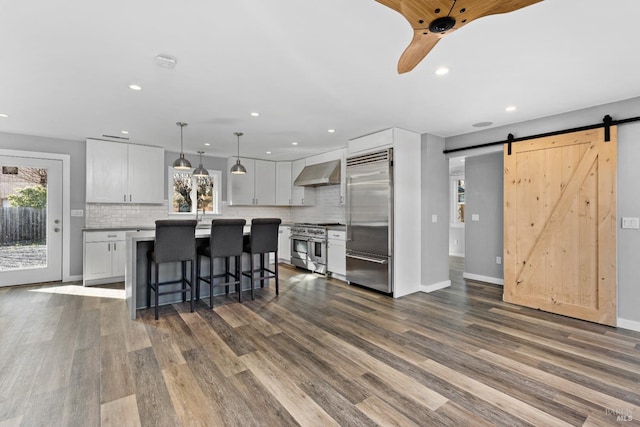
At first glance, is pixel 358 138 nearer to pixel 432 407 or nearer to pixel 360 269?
pixel 360 269

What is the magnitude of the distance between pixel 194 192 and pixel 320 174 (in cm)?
265

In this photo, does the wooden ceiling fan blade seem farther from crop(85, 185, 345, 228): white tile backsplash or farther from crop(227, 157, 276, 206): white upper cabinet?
crop(227, 157, 276, 206): white upper cabinet

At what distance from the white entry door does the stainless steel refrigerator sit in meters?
4.81

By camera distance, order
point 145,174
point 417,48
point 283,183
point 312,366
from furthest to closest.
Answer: point 283,183 < point 145,174 < point 312,366 < point 417,48

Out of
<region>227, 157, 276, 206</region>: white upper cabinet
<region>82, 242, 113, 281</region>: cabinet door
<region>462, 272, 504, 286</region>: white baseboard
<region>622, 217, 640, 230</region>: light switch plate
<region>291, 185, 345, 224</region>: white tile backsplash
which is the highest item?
<region>227, 157, 276, 206</region>: white upper cabinet

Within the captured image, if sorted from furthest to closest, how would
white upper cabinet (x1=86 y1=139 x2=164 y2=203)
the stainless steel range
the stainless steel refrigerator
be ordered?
the stainless steel range → white upper cabinet (x1=86 y1=139 x2=164 y2=203) → the stainless steel refrigerator

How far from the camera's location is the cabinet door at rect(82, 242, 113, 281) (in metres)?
4.82

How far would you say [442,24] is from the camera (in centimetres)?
141

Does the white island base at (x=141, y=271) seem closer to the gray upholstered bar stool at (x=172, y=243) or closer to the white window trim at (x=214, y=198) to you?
the gray upholstered bar stool at (x=172, y=243)

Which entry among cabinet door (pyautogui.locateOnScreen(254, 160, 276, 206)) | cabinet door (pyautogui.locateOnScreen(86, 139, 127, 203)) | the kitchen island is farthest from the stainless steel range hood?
cabinet door (pyautogui.locateOnScreen(86, 139, 127, 203))

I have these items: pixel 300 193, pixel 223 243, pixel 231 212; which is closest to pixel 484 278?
pixel 300 193

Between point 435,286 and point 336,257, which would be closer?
point 435,286

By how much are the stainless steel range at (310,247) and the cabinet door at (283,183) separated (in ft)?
3.02

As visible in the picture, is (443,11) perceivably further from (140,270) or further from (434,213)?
(140,270)
